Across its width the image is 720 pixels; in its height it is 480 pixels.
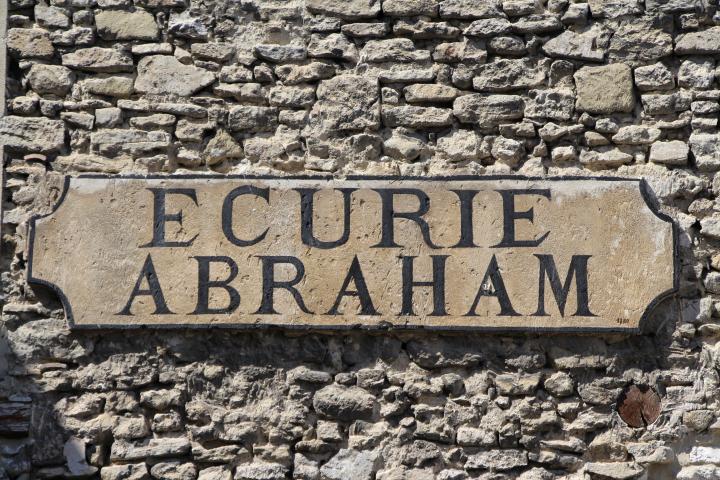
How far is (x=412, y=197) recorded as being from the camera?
4305 millimetres

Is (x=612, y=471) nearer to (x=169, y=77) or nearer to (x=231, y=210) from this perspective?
(x=231, y=210)

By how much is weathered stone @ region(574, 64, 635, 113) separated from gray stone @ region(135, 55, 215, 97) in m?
1.59

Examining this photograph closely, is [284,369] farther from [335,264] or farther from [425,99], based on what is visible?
[425,99]

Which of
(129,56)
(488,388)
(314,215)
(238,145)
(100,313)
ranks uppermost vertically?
(129,56)

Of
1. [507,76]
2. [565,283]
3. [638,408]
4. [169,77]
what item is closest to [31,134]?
[169,77]

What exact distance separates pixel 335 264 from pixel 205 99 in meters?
0.92

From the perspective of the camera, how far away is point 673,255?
13.8 ft

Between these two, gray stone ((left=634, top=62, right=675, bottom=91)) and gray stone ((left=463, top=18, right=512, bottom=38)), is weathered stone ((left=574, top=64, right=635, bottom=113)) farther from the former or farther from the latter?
gray stone ((left=463, top=18, right=512, bottom=38))

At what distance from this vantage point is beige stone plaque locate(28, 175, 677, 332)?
13.8 ft

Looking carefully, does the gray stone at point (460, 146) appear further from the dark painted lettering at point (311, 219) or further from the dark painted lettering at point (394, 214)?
the dark painted lettering at point (311, 219)

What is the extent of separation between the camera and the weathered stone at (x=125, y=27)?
449 centimetres

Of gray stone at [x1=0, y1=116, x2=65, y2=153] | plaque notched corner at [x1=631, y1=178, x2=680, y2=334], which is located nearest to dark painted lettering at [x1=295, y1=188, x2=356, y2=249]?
gray stone at [x1=0, y1=116, x2=65, y2=153]

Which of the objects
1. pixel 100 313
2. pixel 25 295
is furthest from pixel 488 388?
pixel 25 295

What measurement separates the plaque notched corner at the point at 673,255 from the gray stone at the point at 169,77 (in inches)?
74.8
